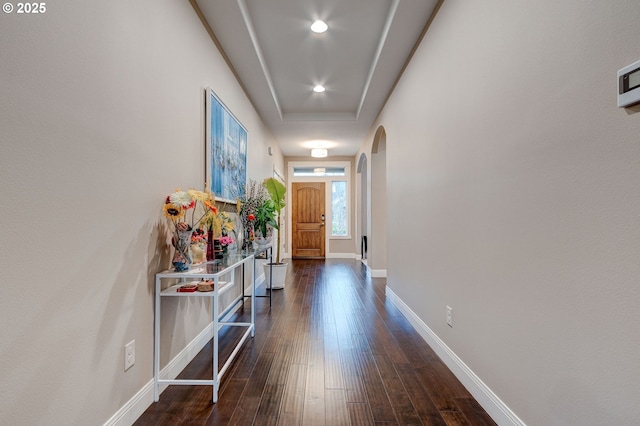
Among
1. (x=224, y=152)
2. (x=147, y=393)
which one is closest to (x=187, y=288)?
(x=147, y=393)

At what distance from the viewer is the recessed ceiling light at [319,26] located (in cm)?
271

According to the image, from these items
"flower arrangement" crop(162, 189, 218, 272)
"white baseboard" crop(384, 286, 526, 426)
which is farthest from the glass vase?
"white baseboard" crop(384, 286, 526, 426)

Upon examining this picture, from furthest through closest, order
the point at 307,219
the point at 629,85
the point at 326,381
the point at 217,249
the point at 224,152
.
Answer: the point at 307,219
the point at 224,152
the point at 217,249
the point at 326,381
the point at 629,85

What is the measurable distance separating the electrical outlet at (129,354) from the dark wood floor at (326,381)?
12.6 inches

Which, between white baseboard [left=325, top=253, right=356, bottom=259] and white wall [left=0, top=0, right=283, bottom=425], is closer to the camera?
white wall [left=0, top=0, right=283, bottom=425]

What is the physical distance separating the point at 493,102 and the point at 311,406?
1912mm

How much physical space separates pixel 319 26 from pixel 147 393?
10.0 ft

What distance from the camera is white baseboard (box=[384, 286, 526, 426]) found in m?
1.47

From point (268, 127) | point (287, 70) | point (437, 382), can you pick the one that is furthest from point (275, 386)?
point (268, 127)

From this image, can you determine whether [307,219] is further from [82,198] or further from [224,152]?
[82,198]

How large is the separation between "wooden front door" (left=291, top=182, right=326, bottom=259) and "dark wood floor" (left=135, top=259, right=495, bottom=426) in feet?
15.6

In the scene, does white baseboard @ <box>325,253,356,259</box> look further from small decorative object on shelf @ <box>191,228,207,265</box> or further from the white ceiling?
small decorative object on shelf @ <box>191,228,207,265</box>

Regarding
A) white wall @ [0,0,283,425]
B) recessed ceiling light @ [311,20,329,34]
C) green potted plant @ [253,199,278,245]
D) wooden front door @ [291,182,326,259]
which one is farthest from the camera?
wooden front door @ [291,182,326,259]

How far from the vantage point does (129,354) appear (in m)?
1.53
